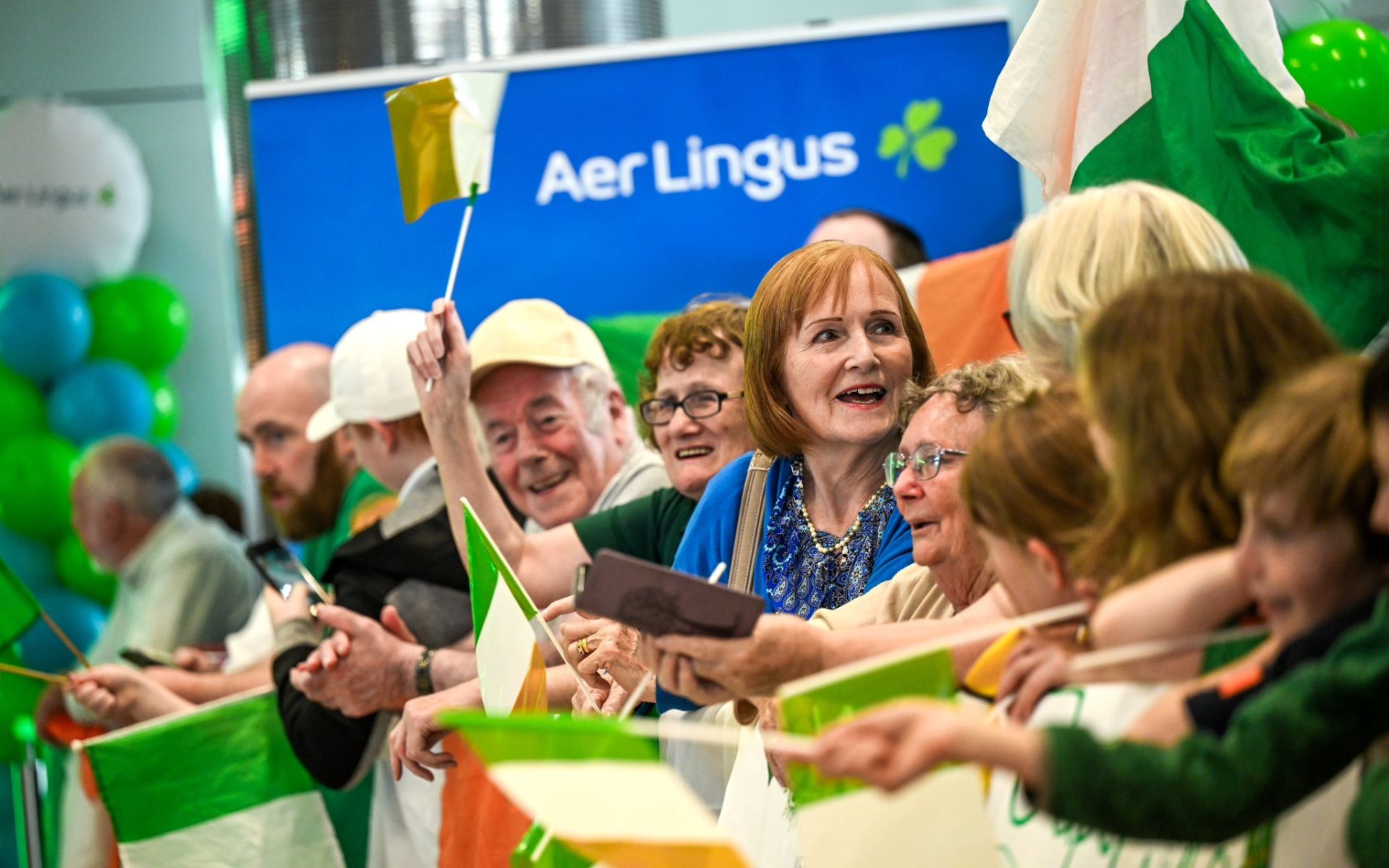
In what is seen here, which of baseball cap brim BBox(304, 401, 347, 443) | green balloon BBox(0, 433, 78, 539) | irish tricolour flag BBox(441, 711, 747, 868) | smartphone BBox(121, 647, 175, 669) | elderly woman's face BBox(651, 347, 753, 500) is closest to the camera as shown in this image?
irish tricolour flag BBox(441, 711, 747, 868)

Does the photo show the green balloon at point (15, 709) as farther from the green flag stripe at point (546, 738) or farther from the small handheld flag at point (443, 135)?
the green flag stripe at point (546, 738)

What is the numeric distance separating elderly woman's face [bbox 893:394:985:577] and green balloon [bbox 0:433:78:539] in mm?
4870

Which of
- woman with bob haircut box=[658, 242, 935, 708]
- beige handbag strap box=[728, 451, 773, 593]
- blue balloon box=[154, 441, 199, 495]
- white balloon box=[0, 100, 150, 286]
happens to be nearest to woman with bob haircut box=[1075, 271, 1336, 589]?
woman with bob haircut box=[658, 242, 935, 708]

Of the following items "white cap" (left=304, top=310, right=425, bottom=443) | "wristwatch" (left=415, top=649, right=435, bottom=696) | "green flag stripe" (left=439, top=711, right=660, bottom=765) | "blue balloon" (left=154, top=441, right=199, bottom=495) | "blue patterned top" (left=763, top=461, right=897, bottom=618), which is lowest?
"blue balloon" (left=154, top=441, right=199, bottom=495)

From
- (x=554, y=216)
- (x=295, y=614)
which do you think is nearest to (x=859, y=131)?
(x=554, y=216)

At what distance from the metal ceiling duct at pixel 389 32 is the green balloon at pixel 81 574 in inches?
83.0

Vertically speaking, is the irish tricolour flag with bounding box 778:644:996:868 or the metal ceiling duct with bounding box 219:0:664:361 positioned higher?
the metal ceiling duct with bounding box 219:0:664:361

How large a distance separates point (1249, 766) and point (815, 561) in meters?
1.21

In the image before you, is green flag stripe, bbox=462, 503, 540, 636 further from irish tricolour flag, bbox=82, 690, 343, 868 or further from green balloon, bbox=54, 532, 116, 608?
green balloon, bbox=54, 532, 116, 608

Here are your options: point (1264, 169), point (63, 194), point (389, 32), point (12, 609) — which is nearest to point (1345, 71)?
point (1264, 169)

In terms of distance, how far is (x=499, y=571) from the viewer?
2.14 meters

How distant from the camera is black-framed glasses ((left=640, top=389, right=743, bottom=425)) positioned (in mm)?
2881

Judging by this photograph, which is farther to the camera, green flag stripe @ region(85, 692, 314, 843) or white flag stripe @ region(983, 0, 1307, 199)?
green flag stripe @ region(85, 692, 314, 843)

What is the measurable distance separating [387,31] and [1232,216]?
340 centimetres
